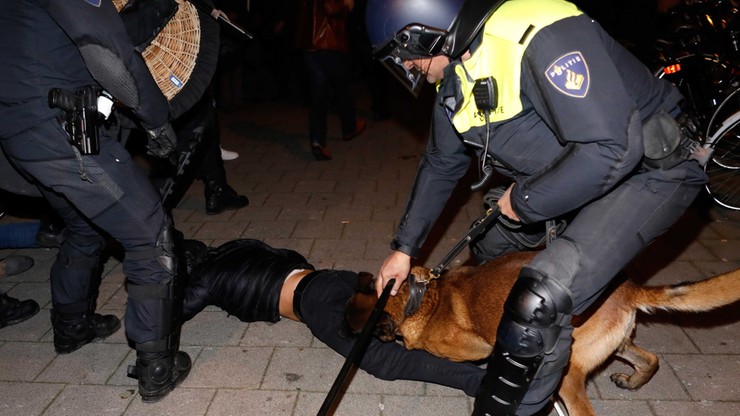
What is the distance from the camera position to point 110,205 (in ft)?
8.36

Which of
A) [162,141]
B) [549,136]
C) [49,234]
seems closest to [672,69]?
[549,136]

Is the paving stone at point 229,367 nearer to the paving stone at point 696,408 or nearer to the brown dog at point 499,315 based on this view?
the brown dog at point 499,315

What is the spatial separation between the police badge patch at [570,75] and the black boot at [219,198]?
4078 mm

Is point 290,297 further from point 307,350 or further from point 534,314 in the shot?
point 534,314

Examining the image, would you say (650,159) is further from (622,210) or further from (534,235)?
(534,235)

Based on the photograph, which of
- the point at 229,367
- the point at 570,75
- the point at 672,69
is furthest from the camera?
the point at 672,69

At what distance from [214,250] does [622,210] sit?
2624mm

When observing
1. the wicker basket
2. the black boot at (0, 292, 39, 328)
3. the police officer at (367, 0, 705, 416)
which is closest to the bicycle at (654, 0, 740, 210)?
the police officer at (367, 0, 705, 416)

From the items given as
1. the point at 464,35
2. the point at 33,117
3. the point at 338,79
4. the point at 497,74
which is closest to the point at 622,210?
the point at 497,74

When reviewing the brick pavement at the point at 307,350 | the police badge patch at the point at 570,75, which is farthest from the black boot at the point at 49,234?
the police badge patch at the point at 570,75

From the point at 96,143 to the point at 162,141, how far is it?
0.34 m

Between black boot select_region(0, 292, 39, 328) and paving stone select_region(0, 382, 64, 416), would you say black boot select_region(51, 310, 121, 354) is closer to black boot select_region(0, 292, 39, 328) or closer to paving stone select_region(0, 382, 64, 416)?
paving stone select_region(0, 382, 64, 416)

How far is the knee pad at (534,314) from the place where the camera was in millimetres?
2016

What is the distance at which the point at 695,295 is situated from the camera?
235 centimetres
